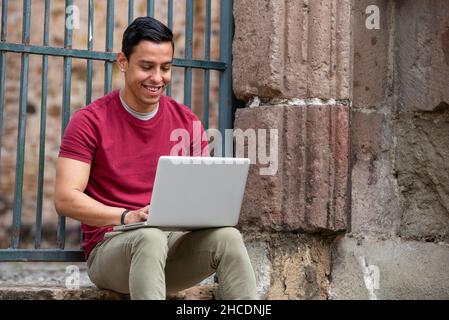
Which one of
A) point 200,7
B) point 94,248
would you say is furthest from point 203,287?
point 200,7

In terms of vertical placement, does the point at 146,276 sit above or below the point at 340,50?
below

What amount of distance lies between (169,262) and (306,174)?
0.85 m

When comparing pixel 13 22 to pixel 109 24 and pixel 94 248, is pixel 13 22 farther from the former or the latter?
pixel 94 248

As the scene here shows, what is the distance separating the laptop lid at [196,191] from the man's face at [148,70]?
0.54m

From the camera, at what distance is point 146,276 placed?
3385 millimetres

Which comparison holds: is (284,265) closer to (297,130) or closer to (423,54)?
(297,130)

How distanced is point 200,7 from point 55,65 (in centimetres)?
111

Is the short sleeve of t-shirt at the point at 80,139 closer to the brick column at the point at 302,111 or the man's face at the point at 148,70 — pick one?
the man's face at the point at 148,70

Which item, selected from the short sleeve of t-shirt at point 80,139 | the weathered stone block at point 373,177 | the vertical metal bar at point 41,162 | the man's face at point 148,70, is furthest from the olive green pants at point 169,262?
the weathered stone block at point 373,177

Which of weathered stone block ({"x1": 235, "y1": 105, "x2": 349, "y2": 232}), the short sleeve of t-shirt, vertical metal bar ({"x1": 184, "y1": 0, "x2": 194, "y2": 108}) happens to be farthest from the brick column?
the short sleeve of t-shirt

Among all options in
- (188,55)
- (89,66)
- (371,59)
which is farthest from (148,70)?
(371,59)

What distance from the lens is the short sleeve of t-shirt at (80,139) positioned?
3.75 m

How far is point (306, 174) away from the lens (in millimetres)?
4387

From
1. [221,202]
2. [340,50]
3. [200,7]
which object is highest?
[200,7]
